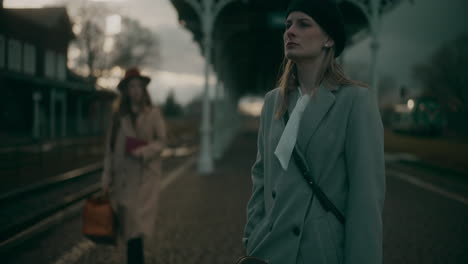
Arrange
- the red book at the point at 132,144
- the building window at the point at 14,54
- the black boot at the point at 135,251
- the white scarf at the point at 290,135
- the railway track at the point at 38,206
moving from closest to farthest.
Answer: the white scarf at the point at 290,135 < the black boot at the point at 135,251 < the red book at the point at 132,144 < the railway track at the point at 38,206 < the building window at the point at 14,54

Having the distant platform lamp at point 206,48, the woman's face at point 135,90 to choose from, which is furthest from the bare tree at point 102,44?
the woman's face at point 135,90

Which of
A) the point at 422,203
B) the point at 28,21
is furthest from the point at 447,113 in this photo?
the point at 28,21

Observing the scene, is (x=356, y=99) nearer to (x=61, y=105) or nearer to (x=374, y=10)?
(x=374, y=10)

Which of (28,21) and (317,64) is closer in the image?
(317,64)

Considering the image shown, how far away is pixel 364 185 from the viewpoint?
1.52 meters

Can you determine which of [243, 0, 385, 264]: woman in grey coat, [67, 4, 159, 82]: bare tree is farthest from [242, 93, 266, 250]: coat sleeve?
[67, 4, 159, 82]: bare tree

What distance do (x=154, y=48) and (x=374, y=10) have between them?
122 feet

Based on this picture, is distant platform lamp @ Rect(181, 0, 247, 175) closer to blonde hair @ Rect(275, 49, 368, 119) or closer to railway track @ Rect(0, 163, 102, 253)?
railway track @ Rect(0, 163, 102, 253)

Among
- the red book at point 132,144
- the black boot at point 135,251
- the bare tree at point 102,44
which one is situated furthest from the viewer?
the bare tree at point 102,44

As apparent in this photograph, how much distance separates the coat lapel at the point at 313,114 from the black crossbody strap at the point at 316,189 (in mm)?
45

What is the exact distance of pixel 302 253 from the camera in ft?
5.20

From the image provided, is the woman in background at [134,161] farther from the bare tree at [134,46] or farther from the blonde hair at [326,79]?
the bare tree at [134,46]

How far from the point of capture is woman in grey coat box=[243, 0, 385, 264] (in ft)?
4.99

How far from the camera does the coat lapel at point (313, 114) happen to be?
5.31ft
